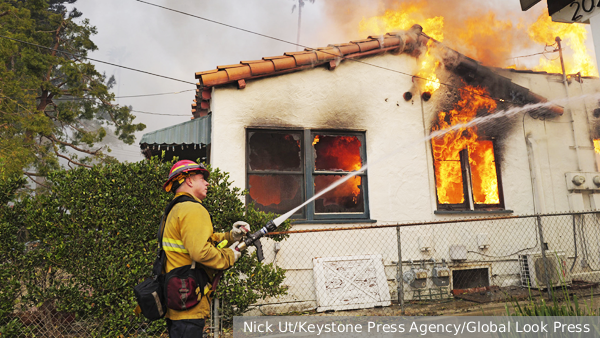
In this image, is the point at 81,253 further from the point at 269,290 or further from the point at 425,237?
the point at 425,237

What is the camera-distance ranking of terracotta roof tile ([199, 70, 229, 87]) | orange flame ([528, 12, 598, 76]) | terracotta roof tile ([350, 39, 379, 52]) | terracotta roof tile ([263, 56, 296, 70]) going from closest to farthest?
terracotta roof tile ([199, 70, 229, 87]), terracotta roof tile ([263, 56, 296, 70]), terracotta roof tile ([350, 39, 379, 52]), orange flame ([528, 12, 598, 76])

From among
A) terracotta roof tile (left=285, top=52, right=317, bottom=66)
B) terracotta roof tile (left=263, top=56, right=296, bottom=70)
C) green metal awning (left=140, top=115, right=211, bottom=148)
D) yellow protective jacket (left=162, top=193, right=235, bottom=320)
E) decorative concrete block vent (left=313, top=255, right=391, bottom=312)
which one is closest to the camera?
yellow protective jacket (left=162, top=193, right=235, bottom=320)

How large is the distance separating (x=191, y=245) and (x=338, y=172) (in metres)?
5.10

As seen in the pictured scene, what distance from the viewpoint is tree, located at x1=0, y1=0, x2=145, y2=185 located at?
33.9ft

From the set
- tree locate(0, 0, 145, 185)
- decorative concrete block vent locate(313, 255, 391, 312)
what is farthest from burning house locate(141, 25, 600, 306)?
tree locate(0, 0, 145, 185)

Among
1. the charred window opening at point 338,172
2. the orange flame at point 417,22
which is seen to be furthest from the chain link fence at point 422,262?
the orange flame at point 417,22

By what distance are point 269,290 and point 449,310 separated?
343cm

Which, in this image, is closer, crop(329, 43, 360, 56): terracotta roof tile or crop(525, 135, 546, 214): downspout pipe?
crop(329, 43, 360, 56): terracotta roof tile

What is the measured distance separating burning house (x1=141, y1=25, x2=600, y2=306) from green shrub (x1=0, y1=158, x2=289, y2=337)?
202cm

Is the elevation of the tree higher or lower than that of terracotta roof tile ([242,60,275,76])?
higher

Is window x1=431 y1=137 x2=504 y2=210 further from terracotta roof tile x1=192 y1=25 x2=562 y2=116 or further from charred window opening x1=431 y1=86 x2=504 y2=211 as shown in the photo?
terracotta roof tile x1=192 y1=25 x2=562 y2=116

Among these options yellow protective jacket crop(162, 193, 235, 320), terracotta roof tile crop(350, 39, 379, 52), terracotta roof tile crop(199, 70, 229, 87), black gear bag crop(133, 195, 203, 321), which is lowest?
black gear bag crop(133, 195, 203, 321)

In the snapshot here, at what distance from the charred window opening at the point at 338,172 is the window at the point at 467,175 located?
1.83 meters

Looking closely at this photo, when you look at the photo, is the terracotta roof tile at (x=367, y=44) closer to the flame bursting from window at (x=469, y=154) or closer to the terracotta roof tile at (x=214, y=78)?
the flame bursting from window at (x=469, y=154)
